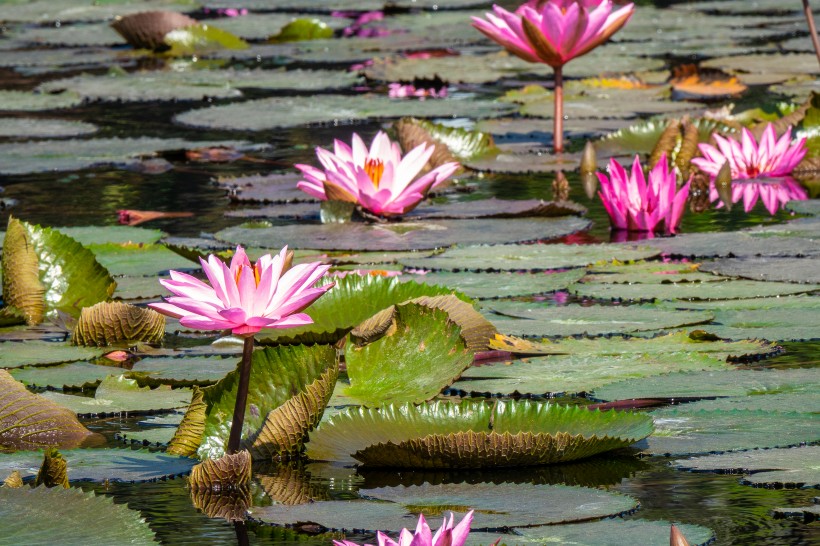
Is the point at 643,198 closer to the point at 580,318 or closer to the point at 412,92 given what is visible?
the point at 580,318

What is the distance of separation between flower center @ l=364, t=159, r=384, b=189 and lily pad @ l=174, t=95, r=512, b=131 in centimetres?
194

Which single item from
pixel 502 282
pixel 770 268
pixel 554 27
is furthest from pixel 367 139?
pixel 770 268

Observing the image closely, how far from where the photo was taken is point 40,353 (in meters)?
2.86

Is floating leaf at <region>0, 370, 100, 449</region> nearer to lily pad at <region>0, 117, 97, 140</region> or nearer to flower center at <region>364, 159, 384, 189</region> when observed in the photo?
flower center at <region>364, 159, 384, 189</region>

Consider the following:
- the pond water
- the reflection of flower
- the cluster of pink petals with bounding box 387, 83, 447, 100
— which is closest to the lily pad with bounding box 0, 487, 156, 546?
the pond water

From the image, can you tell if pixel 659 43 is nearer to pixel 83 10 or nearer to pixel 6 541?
pixel 83 10

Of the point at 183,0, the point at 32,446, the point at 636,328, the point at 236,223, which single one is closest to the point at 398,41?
the point at 183,0

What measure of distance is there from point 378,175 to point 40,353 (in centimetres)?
133

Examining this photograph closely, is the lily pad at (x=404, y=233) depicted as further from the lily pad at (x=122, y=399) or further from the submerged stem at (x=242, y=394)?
the submerged stem at (x=242, y=394)

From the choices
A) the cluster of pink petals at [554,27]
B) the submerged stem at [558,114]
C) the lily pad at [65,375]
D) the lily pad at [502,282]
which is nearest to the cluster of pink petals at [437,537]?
the lily pad at [65,375]

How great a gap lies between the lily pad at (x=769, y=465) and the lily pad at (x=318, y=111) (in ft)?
12.9

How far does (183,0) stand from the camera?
36.4 ft

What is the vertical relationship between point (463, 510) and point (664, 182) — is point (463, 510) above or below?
below

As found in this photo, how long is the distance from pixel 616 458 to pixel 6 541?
2.88 ft
